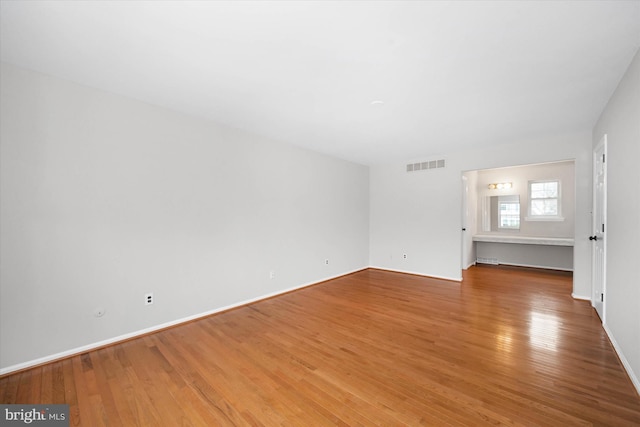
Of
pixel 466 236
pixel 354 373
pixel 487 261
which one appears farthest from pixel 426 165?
pixel 354 373

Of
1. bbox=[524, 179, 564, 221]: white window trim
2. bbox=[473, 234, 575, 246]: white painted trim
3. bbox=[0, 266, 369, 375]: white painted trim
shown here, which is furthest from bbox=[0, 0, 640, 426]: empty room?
bbox=[524, 179, 564, 221]: white window trim

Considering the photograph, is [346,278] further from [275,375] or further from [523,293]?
[275,375]

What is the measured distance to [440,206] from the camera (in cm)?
553

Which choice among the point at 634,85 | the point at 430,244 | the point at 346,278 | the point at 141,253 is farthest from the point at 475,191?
the point at 141,253

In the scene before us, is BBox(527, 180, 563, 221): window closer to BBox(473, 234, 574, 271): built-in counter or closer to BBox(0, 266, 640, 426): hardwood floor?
BBox(473, 234, 574, 271): built-in counter

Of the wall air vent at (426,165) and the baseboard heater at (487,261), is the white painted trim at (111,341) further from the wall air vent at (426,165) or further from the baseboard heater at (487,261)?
the baseboard heater at (487,261)

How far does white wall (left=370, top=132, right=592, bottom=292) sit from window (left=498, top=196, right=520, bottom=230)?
8.93ft

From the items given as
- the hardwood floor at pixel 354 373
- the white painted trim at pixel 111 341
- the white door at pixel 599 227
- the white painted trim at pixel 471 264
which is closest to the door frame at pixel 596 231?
the white door at pixel 599 227

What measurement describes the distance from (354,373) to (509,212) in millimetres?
6811

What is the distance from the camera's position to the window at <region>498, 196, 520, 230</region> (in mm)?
6836

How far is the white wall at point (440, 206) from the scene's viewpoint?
408 cm

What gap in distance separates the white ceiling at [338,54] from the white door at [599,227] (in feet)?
1.94

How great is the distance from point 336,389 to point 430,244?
434cm

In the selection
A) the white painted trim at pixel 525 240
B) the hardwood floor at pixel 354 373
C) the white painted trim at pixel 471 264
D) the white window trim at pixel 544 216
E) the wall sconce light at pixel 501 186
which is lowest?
the hardwood floor at pixel 354 373
